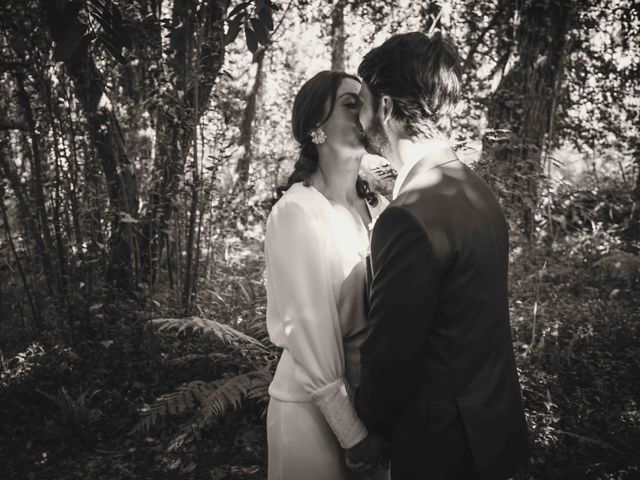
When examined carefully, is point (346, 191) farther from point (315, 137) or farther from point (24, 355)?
point (24, 355)

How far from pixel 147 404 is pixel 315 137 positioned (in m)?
2.82

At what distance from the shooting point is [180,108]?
4445 mm

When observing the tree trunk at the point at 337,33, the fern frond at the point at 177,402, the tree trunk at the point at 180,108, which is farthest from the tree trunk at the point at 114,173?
the tree trunk at the point at 337,33

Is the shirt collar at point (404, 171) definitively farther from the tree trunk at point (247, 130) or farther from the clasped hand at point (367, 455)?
the tree trunk at point (247, 130)

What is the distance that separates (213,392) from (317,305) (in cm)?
193

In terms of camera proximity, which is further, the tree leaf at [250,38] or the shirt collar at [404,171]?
the tree leaf at [250,38]

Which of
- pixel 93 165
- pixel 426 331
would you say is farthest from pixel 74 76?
pixel 426 331

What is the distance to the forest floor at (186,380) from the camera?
3.14 m

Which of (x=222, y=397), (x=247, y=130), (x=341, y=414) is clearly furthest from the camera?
(x=247, y=130)

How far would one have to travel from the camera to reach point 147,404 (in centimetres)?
377

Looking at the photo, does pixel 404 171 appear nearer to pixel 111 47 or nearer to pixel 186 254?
pixel 111 47

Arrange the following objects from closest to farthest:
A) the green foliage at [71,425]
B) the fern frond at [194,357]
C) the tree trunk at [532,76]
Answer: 1. the green foliage at [71,425]
2. the fern frond at [194,357]
3. the tree trunk at [532,76]

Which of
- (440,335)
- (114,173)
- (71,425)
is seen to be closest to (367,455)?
(440,335)

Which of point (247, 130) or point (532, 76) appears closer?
point (532, 76)
